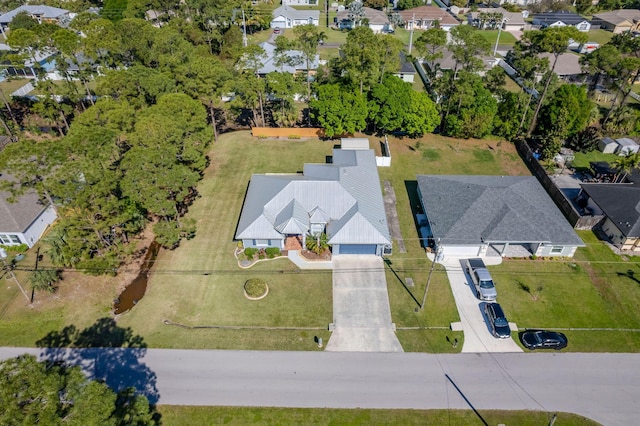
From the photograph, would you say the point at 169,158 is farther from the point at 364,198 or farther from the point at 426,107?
the point at 426,107

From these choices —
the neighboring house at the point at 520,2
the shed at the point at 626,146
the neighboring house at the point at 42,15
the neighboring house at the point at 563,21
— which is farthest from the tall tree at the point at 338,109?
the neighboring house at the point at 520,2

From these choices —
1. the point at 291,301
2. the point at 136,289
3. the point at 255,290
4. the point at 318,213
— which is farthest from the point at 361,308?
the point at 136,289

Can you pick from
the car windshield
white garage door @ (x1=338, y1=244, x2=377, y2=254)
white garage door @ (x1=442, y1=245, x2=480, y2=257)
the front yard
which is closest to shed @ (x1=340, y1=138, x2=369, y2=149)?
the front yard

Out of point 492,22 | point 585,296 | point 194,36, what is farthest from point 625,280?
point 492,22

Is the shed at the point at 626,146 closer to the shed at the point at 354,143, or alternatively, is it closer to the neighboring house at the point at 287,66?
the shed at the point at 354,143

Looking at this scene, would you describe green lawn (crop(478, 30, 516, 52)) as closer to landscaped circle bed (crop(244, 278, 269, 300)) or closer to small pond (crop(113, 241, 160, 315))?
landscaped circle bed (crop(244, 278, 269, 300))

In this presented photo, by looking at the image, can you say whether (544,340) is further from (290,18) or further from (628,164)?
(290,18)
